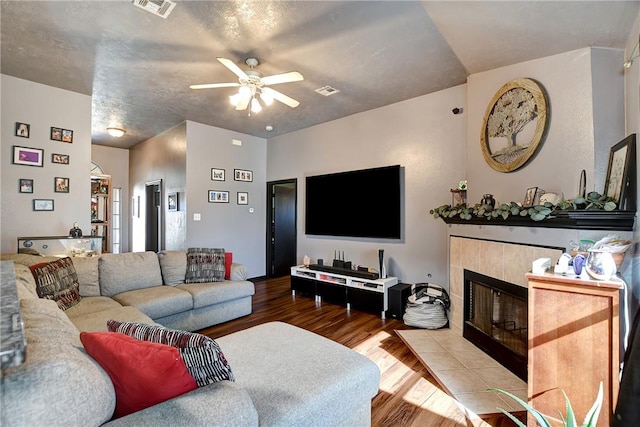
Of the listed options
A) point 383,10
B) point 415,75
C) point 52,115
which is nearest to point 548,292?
point 383,10

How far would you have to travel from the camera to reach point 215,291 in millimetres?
3141

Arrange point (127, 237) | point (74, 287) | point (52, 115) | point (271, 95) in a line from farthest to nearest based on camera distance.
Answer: point (127, 237), point (52, 115), point (271, 95), point (74, 287)

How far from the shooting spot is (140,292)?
287cm

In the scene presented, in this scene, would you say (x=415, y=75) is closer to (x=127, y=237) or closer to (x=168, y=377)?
(x=168, y=377)

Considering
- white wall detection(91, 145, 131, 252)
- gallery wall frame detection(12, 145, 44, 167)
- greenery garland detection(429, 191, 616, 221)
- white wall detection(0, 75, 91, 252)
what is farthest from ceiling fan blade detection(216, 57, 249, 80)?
white wall detection(91, 145, 131, 252)

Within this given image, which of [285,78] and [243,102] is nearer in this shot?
[285,78]

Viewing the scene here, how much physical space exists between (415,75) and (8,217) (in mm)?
4781

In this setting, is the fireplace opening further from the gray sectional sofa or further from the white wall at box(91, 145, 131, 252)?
the white wall at box(91, 145, 131, 252)

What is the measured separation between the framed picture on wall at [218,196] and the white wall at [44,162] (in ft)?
5.44

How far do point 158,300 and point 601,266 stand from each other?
127 inches

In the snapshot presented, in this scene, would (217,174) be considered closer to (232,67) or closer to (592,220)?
(232,67)

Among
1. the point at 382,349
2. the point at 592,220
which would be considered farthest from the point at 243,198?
the point at 592,220

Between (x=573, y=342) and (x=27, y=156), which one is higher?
(x=27, y=156)

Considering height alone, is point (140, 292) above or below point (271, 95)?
below
